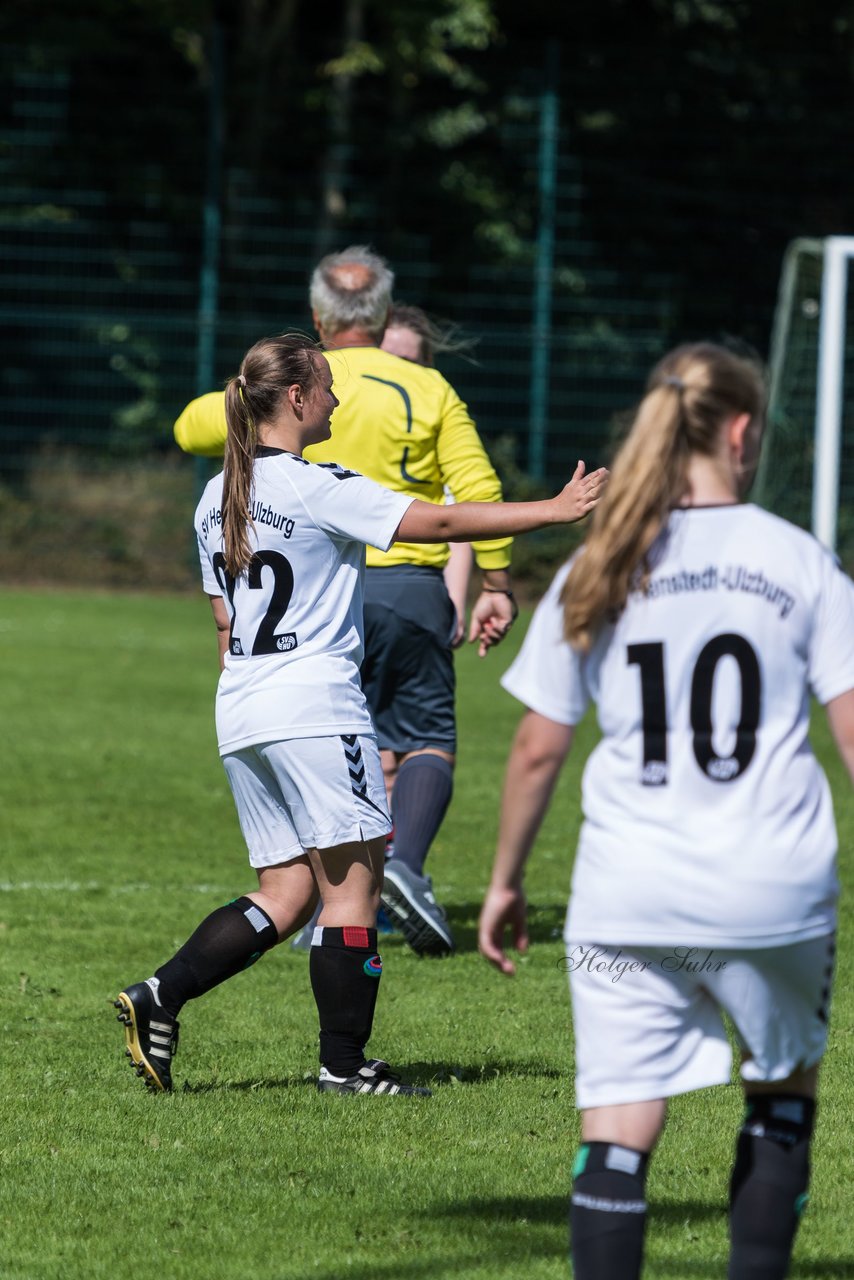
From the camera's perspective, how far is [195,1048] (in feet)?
17.3

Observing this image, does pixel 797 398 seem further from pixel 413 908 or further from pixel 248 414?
pixel 248 414

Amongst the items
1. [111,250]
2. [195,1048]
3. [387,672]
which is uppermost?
[111,250]

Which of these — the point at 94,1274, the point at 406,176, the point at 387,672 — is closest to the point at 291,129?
the point at 406,176

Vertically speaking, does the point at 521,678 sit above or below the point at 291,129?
below

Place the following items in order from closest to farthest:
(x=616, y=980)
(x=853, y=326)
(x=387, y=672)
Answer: (x=616, y=980) < (x=387, y=672) < (x=853, y=326)

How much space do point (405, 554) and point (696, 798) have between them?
3.69 meters

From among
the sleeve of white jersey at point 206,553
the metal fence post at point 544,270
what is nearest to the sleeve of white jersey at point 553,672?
the sleeve of white jersey at point 206,553

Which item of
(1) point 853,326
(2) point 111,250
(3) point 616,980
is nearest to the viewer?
(3) point 616,980

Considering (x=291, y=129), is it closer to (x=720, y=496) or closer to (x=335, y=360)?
(x=335, y=360)

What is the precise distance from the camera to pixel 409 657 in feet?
21.4

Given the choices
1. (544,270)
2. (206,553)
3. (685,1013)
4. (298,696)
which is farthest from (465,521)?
(544,270)

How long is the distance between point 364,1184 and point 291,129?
2277 cm

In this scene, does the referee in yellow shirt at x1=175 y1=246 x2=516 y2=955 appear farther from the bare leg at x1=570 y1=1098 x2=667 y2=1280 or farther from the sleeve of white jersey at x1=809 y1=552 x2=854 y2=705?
the bare leg at x1=570 y1=1098 x2=667 y2=1280

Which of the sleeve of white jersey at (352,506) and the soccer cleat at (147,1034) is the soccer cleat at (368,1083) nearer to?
the soccer cleat at (147,1034)
